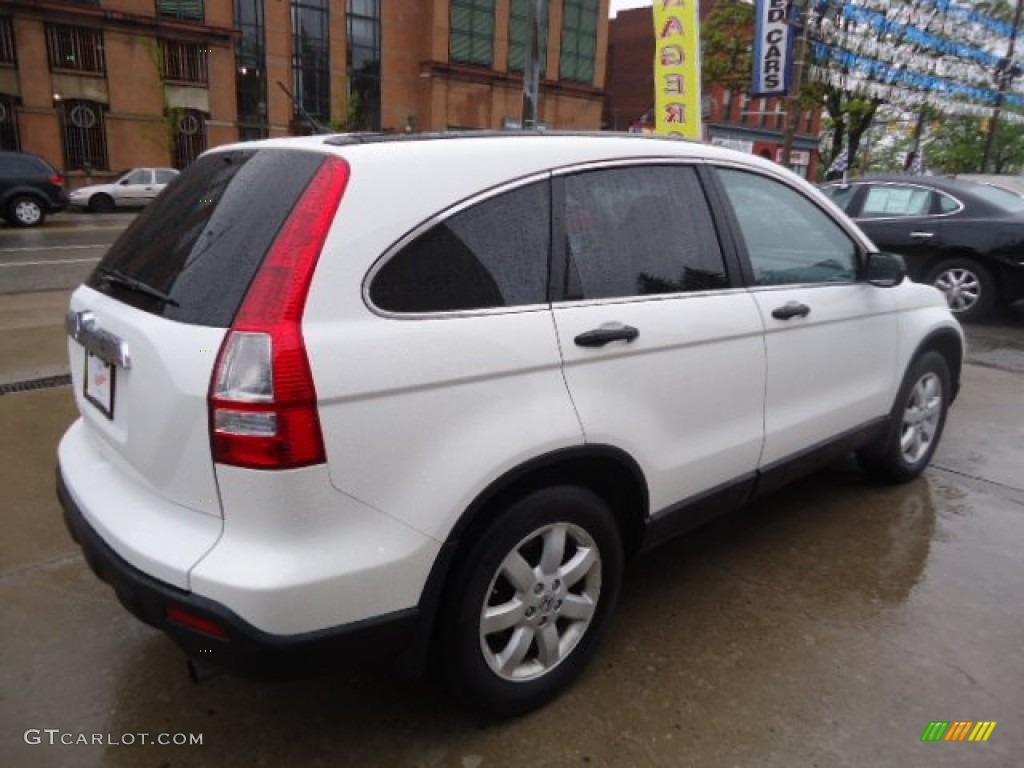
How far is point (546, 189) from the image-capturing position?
229 cm

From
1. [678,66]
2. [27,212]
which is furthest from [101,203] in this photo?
[678,66]

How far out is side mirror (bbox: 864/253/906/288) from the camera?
11.2 ft

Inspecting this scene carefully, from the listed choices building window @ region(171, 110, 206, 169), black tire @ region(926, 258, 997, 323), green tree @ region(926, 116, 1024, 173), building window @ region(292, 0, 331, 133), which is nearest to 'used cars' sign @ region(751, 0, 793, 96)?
black tire @ region(926, 258, 997, 323)

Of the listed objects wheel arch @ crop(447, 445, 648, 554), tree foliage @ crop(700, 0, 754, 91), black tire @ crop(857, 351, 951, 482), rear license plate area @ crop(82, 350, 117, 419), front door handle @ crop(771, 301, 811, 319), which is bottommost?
black tire @ crop(857, 351, 951, 482)

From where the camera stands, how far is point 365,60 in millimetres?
34750

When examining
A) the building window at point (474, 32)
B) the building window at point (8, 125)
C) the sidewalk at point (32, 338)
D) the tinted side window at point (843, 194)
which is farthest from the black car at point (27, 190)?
the building window at point (474, 32)

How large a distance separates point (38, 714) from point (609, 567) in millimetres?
1778

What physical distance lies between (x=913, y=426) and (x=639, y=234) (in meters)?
2.40

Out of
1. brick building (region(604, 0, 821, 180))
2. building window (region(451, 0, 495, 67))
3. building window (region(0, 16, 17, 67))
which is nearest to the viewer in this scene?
building window (region(0, 16, 17, 67))

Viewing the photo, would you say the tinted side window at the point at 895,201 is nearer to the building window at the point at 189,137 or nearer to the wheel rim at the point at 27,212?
the wheel rim at the point at 27,212

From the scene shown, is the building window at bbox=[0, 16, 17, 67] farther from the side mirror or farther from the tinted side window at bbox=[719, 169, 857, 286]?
the side mirror

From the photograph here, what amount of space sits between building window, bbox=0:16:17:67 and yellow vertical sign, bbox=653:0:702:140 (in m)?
25.2

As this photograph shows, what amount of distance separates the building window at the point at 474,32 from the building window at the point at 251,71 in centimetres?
886

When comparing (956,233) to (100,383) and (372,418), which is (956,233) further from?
(100,383)
